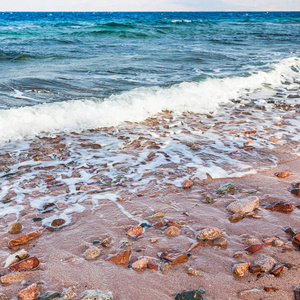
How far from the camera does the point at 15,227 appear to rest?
252cm

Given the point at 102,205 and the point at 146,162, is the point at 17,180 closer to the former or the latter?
the point at 102,205

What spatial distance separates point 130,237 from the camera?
7.94ft

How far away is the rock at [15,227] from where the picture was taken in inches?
98.3

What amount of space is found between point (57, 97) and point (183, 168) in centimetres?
434

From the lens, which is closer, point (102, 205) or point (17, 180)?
point (102, 205)

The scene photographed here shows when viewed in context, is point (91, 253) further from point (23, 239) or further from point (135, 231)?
point (23, 239)

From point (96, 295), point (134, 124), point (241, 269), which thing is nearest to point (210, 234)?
point (241, 269)

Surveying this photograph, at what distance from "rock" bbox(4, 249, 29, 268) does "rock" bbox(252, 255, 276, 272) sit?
1489 millimetres

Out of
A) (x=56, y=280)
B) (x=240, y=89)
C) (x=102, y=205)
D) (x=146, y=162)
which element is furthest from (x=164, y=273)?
(x=240, y=89)

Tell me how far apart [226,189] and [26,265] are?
74.4 inches

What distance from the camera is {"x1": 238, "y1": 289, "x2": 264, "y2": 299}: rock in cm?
178

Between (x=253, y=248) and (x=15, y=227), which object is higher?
(x=253, y=248)

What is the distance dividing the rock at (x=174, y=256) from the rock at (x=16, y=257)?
901 millimetres

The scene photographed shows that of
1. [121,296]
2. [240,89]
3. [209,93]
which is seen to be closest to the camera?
[121,296]
